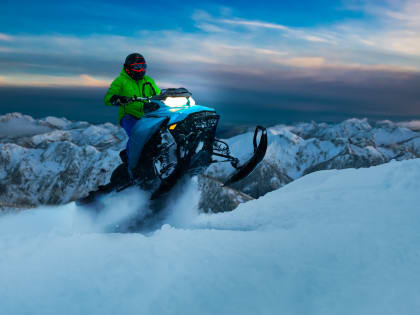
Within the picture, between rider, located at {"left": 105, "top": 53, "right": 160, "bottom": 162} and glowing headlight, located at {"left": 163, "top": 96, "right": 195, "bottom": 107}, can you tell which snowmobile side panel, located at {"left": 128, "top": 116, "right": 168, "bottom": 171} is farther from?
rider, located at {"left": 105, "top": 53, "right": 160, "bottom": 162}

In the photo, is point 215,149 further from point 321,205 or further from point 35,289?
point 35,289

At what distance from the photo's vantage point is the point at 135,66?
8.49 m

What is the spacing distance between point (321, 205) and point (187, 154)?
3.14 meters

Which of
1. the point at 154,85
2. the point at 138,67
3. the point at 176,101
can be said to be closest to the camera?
the point at 176,101

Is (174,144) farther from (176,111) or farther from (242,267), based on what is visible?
(242,267)

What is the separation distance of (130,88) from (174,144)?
2.27 meters

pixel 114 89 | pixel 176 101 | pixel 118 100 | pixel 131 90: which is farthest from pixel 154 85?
pixel 176 101

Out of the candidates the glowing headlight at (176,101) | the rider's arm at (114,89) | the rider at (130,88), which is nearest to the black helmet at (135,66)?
the rider at (130,88)

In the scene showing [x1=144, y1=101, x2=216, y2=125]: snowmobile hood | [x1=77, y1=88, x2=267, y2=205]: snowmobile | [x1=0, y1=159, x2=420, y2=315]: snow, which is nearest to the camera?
[x1=0, y1=159, x2=420, y2=315]: snow

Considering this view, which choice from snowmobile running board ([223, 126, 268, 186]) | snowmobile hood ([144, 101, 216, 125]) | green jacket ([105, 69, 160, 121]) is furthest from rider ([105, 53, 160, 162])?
snowmobile running board ([223, 126, 268, 186])

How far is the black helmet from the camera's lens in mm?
8469

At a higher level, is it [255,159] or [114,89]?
[114,89]

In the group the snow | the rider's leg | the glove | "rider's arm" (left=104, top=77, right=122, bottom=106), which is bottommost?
the snow

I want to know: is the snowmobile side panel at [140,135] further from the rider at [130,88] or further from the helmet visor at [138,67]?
the helmet visor at [138,67]
